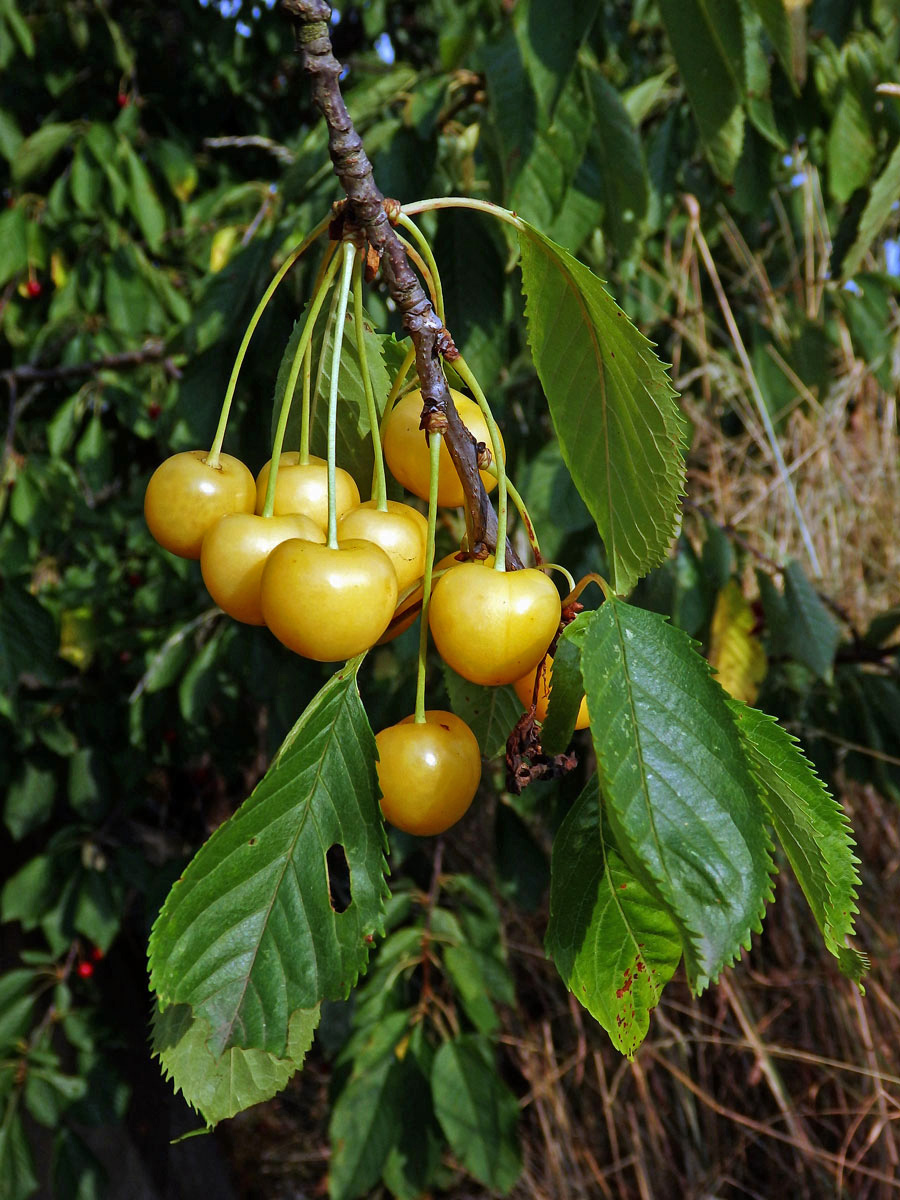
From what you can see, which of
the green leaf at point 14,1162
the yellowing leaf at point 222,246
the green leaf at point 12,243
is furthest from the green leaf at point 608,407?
the green leaf at point 12,243

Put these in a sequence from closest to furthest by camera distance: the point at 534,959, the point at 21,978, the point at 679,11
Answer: the point at 679,11, the point at 21,978, the point at 534,959

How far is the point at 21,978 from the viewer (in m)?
2.00

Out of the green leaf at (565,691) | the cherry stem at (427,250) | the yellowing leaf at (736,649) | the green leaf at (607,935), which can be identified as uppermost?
the cherry stem at (427,250)

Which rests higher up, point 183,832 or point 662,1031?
point 183,832

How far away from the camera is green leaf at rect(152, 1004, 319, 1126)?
44 cm

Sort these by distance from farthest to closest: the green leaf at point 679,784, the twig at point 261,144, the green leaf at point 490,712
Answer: the twig at point 261,144, the green leaf at point 490,712, the green leaf at point 679,784

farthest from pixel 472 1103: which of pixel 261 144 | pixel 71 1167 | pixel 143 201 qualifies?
pixel 143 201

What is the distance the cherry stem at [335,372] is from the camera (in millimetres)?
430

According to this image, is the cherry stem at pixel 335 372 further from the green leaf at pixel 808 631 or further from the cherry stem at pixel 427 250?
the green leaf at pixel 808 631

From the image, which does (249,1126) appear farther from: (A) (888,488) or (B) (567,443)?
(B) (567,443)

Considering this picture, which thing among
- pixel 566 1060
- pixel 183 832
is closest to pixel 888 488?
pixel 566 1060

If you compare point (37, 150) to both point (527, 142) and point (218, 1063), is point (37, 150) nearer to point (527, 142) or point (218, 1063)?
point (527, 142)

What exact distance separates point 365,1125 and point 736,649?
1.03 meters

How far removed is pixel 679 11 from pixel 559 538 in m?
0.52
